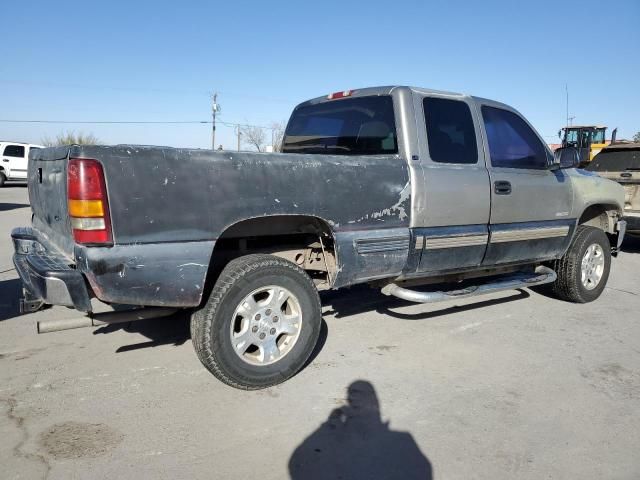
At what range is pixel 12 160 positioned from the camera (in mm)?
21641

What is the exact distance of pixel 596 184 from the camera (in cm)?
544

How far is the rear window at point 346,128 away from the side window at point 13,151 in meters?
20.9

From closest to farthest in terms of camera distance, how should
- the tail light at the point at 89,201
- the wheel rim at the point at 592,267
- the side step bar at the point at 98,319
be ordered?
the tail light at the point at 89,201, the side step bar at the point at 98,319, the wheel rim at the point at 592,267

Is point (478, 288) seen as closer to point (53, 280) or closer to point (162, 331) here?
point (162, 331)

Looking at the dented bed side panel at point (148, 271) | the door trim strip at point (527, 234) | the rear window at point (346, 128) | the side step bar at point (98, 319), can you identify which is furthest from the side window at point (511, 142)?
the side step bar at point (98, 319)

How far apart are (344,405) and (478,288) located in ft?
6.24

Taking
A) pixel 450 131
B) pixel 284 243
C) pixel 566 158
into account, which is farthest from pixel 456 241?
pixel 566 158

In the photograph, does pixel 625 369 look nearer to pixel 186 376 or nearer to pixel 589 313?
pixel 589 313

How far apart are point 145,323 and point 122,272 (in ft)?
6.31

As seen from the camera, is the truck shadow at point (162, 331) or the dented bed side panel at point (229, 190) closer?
the dented bed side panel at point (229, 190)

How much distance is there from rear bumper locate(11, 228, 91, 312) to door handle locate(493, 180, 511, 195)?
10.9 ft

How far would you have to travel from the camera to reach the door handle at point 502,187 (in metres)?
4.34

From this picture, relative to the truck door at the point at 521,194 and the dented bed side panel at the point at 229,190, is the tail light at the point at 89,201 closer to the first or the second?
the dented bed side panel at the point at 229,190

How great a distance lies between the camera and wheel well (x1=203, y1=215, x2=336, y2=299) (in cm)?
342
